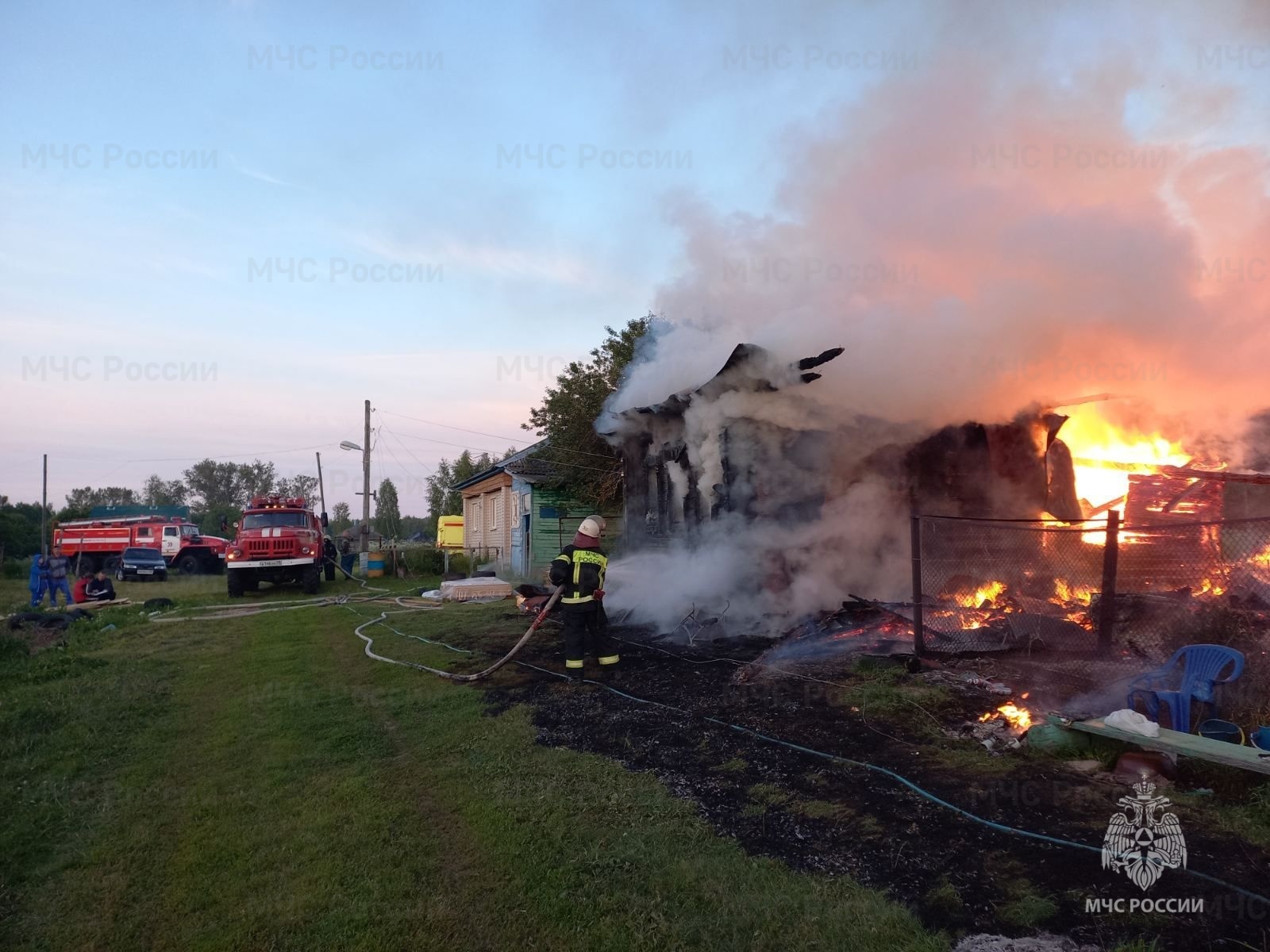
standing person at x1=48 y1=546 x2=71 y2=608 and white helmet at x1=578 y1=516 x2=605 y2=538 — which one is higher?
white helmet at x1=578 y1=516 x2=605 y2=538

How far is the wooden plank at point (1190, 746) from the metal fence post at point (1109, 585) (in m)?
1.88

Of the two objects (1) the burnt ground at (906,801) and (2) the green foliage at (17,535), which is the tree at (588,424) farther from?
(2) the green foliage at (17,535)

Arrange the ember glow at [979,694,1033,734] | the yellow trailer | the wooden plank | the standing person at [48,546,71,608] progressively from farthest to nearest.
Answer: the yellow trailer → the standing person at [48,546,71,608] → the ember glow at [979,694,1033,734] → the wooden plank

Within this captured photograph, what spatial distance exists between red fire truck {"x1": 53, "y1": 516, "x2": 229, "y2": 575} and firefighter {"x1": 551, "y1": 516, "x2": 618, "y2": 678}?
2765 centimetres

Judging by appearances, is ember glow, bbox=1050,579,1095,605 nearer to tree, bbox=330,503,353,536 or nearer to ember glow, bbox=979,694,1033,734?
ember glow, bbox=979,694,1033,734

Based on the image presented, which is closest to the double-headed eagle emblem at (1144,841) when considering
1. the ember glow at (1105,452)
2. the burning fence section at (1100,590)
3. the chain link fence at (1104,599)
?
the chain link fence at (1104,599)

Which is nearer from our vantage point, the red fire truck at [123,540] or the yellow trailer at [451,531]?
the red fire truck at [123,540]

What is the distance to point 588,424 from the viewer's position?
65.0ft

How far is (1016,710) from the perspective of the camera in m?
5.89

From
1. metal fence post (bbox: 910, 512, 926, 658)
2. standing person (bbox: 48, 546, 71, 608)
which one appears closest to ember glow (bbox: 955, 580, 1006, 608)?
metal fence post (bbox: 910, 512, 926, 658)

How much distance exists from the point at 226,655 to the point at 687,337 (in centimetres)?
850

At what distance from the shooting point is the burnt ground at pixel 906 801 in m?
3.20

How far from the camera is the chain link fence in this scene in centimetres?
660

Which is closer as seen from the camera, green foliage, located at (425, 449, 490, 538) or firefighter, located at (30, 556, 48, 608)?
firefighter, located at (30, 556, 48, 608)
